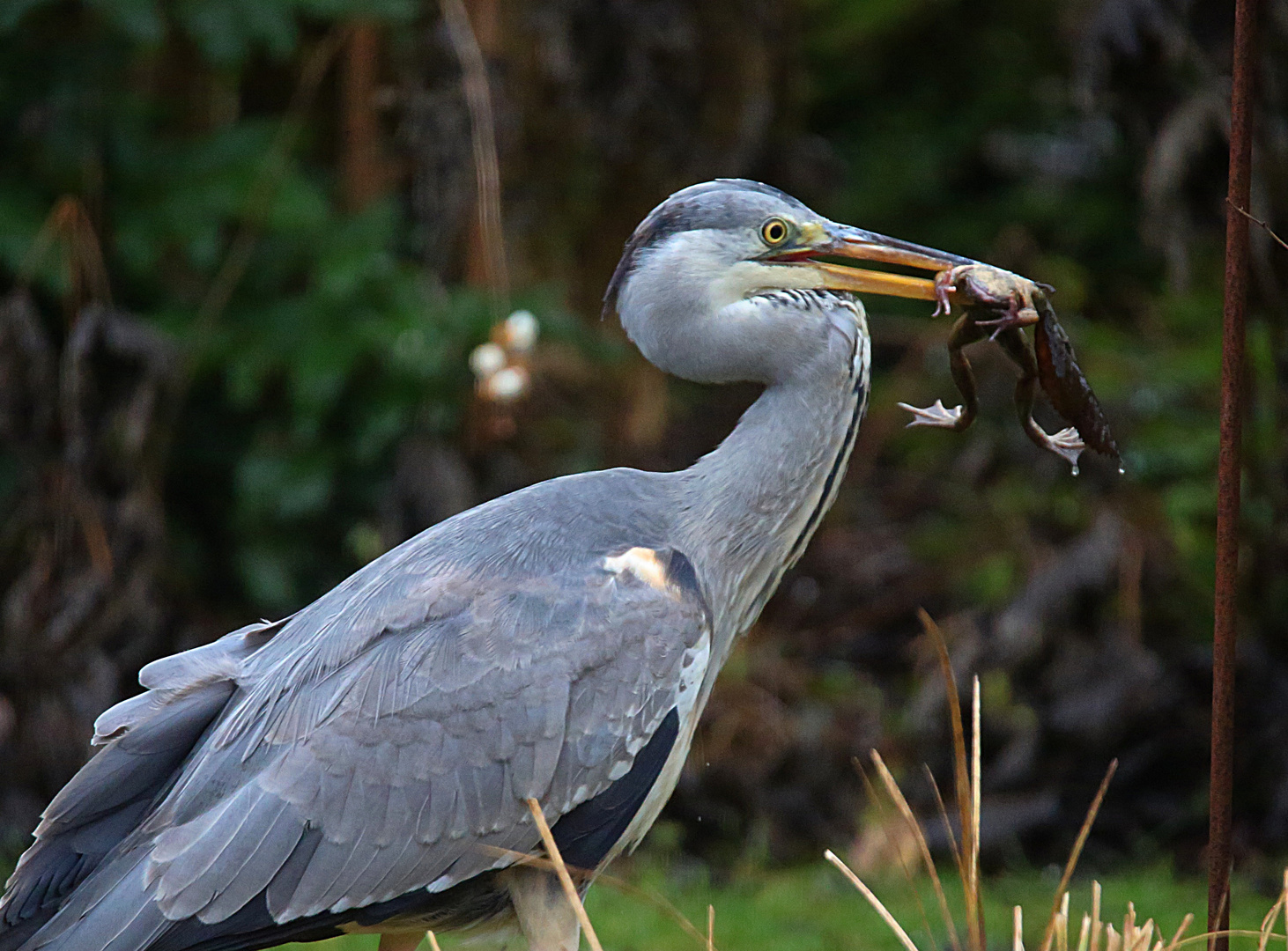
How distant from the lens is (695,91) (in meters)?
7.11

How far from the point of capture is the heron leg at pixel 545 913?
3273mm

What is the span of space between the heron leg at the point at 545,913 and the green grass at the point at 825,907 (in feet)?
4.33

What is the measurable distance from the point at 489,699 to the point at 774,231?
1202 mm

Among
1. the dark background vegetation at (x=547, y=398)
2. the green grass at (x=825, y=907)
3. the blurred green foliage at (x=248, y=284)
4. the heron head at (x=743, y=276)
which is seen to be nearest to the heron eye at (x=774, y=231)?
the heron head at (x=743, y=276)

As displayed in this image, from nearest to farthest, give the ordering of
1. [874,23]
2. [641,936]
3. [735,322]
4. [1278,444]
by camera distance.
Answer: [735,322] < [641,936] < [1278,444] < [874,23]

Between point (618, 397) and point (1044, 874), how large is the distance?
307cm

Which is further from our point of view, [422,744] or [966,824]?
[422,744]

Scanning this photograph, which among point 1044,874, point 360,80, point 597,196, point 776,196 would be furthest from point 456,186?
point 1044,874

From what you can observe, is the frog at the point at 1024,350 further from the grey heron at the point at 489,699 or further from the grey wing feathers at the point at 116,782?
the grey wing feathers at the point at 116,782

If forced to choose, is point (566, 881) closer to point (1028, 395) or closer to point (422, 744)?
point (422, 744)

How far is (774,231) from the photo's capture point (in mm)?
3498

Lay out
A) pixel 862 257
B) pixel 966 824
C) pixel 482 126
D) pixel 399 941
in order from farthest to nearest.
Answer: pixel 482 126 < pixel 399 941 < pixel 862 257 < pixel 966 824

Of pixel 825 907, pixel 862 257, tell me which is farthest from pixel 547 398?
pixel 862 257

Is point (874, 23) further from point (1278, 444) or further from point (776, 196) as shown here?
point (776, 196)
